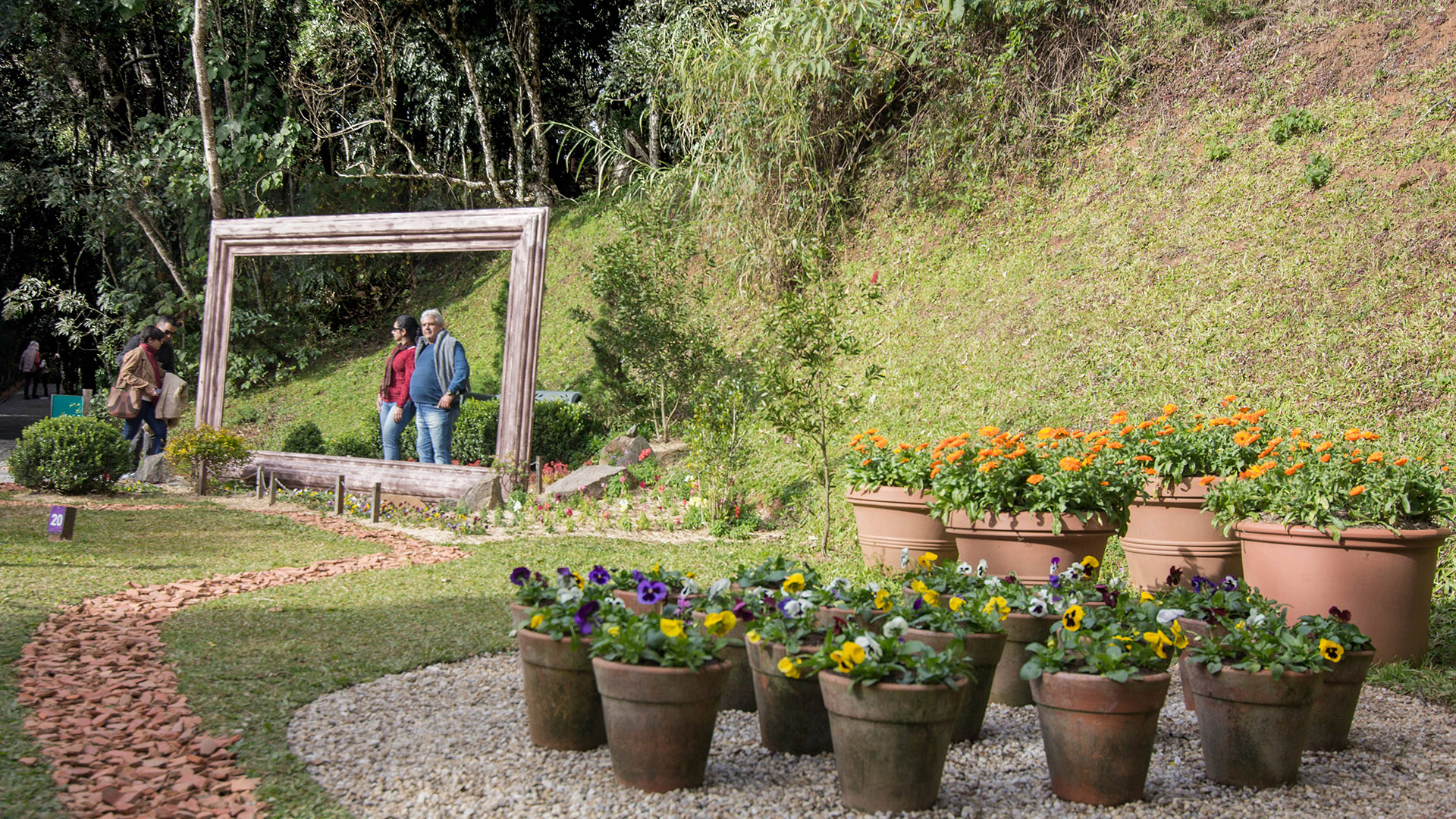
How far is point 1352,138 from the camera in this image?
722 centimetres

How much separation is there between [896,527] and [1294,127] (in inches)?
222

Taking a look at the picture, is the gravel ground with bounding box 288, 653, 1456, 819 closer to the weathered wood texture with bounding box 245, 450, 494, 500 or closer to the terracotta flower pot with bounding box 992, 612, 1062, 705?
the terracotta flower pot with bounding box 992, 612, 1062, 705

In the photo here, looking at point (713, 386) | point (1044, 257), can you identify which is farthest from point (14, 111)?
point (1044, 257)

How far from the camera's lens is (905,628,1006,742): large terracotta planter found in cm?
258

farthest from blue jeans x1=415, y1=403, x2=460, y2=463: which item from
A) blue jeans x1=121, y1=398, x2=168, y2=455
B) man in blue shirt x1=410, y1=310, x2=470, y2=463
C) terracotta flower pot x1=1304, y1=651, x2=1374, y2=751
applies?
terracotta flower pot x1=1304, y1=651, x2=1374, y2=751

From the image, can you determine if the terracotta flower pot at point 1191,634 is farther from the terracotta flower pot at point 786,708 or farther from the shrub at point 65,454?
the shrub at point 65,454

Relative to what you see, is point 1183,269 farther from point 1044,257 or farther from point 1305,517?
point 1305,517

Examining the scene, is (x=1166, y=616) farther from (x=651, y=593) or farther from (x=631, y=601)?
(x=631, y=601)

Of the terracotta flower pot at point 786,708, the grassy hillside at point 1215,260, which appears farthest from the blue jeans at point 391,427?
the terracotta flower pot at point 786,708

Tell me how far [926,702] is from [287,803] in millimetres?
1548

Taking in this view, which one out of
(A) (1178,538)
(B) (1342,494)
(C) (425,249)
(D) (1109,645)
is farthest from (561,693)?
(C) (425,249)

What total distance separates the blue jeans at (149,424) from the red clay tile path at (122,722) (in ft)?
17.7

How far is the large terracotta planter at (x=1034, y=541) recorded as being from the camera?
148 inches

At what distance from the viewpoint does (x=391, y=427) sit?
8.63 meters
